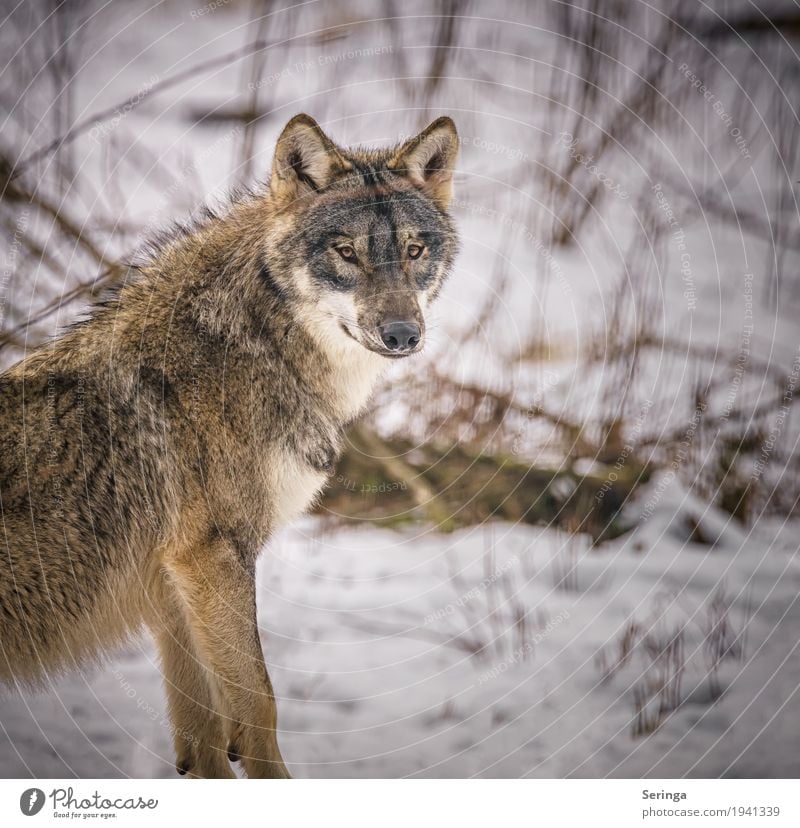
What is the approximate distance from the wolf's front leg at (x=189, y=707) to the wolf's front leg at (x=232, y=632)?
24cm

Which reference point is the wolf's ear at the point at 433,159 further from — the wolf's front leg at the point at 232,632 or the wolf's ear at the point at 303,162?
the wolf's front leg at the point at 232,632

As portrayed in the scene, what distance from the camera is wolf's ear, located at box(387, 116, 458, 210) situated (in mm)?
3898

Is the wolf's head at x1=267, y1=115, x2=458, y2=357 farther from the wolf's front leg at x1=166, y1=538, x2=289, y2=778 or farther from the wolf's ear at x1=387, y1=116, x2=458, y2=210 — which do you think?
the wolf's front leg at x1=166, y1=538, x2=289, y2=778

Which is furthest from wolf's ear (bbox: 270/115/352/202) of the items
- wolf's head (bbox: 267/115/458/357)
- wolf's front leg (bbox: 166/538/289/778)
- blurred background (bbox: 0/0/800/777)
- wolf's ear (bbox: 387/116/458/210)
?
wolf's front leg (bbox: 166/538/289/778)

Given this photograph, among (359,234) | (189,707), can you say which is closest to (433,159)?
(359,234)

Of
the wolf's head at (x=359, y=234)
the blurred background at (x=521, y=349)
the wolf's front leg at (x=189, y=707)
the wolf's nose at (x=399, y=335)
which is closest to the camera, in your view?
the wolf's nose at (x=399, y=335)

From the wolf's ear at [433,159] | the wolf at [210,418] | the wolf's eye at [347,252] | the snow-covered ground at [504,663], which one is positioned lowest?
the snow-covered ground at [504,663]

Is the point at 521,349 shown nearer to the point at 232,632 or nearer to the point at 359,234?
the point at 359,234

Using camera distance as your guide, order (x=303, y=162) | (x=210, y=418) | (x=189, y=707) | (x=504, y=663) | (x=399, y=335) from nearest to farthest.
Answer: (x=399, y=335) → (x=210, y=418) → (x=303, y=162) → (x=189, y=707) → (x=504, y=663)

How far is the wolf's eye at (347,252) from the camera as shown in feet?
12.2

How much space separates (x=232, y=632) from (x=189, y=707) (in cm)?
65

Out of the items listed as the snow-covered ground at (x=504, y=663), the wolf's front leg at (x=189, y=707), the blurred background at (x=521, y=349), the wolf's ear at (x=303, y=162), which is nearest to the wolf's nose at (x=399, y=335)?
the wolf's ear at (x=303, y=162)

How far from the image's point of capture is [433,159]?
4.00m

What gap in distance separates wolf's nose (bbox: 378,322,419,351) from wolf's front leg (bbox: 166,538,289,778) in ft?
3.62
